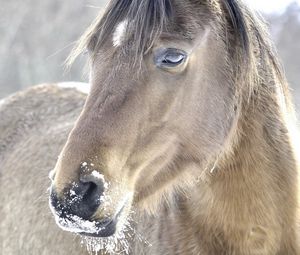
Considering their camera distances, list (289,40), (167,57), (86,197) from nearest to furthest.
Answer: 1. (86,197)
2. (167,57)
3. (289,40)

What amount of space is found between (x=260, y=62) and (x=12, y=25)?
64.2 ft

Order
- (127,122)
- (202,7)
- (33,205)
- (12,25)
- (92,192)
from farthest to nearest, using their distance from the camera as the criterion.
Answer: (12,25) → (33,205) → (202,7) → (127,122) → (92,192)

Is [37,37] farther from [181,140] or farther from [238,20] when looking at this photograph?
[181,140]

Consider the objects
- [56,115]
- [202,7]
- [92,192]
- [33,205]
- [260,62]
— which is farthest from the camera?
[56,115]

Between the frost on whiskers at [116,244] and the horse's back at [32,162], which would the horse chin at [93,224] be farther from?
the horse's back at [32,162]

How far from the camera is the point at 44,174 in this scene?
4.56 meters

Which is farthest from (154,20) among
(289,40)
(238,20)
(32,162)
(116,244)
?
(289,40)

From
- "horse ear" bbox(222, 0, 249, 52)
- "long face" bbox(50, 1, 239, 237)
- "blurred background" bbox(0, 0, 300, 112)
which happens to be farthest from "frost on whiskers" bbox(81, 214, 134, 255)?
"blurred background" bbox(0, 0, 300, 112)

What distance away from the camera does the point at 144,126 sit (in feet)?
9.95

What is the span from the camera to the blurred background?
59.0ft

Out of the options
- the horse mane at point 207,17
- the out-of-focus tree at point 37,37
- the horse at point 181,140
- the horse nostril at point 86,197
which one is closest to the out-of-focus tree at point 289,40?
the out-of-focus tree at point 37,37

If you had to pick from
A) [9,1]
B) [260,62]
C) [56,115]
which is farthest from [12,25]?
[260,62]

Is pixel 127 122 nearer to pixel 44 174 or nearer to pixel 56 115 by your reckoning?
pixel 44 174

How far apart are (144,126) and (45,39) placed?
734 inches
